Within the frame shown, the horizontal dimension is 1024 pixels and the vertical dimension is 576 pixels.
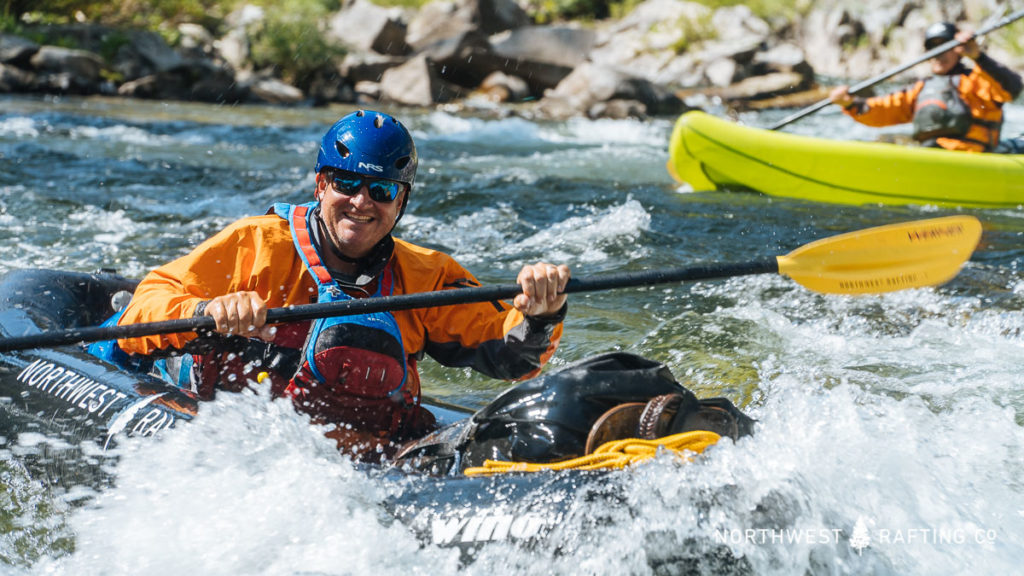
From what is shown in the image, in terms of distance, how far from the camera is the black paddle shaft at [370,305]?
254 cm

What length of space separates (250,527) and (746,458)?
119cm

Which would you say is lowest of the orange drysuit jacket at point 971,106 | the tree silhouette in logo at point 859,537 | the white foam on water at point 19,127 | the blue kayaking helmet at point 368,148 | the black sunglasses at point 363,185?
the white foam on water at point 19,127

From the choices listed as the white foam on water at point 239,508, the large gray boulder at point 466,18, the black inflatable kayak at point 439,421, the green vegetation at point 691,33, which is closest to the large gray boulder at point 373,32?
the large gray boulder at point 466,18

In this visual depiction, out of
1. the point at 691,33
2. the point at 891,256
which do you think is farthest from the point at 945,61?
the point at 691,33

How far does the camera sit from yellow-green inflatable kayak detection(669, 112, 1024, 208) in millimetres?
7648

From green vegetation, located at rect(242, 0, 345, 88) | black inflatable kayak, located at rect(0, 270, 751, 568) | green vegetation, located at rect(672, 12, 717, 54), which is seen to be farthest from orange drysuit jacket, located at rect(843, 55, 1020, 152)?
green vegetation, located at rect(672, 12, 717, 54)

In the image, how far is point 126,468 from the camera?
101 inches

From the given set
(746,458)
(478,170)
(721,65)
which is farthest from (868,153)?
(721,65)

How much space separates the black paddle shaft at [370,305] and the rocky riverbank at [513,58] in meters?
11.6

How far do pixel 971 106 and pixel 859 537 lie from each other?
6.61 metres

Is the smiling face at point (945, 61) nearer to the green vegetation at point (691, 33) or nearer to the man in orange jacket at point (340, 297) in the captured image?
the man in orange jacket at point (340, 297)

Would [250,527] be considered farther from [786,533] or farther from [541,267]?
[786,533]

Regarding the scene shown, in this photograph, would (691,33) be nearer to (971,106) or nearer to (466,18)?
(466,18)

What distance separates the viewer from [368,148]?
8.95 ft
